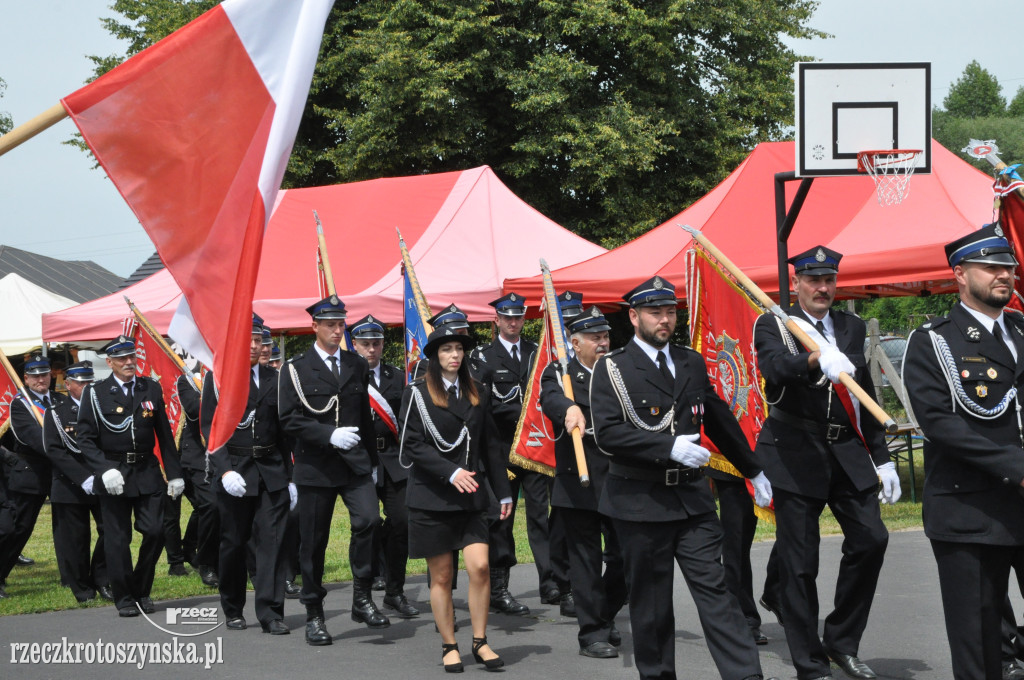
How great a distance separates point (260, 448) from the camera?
8586 mm

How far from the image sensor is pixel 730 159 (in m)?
24.3

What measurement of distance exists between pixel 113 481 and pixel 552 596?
11.1 feet

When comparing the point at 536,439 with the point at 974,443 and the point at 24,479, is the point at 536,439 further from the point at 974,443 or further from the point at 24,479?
the point at 24,479

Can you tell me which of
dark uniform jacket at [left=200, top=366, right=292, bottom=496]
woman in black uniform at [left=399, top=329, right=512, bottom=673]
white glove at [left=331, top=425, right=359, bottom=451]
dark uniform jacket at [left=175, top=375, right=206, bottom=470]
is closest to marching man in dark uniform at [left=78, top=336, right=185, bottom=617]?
dark uniform jacket at [left=200, top=366, right=292, bottom=496]

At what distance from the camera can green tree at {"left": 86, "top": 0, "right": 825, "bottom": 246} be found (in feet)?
74.6

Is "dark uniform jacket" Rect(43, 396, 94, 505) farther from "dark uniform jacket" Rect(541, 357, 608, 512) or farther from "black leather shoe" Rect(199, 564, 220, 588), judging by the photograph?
"dark uniform jacket" Rect(541, 357, 608, 512)

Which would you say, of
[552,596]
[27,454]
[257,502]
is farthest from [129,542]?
[552,596]

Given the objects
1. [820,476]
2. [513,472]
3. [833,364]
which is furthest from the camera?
[513,472]

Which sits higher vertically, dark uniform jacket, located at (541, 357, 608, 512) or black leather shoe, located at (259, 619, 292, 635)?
dark uniform jacket, located at (541, 357, 608, 512)

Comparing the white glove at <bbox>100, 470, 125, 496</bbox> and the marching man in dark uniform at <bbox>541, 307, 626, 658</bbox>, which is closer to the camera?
the marching man in dark uniform at <bbox>541, 307, 626, 658</bbox>

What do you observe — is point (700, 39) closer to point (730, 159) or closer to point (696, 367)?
point (730, 159)

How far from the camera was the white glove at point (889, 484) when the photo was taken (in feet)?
19.6

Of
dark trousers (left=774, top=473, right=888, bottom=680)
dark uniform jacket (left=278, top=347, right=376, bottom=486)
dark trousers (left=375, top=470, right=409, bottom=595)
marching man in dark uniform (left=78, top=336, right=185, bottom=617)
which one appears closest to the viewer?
dark trousers (left=774, top=473, right=888, bottom=680)

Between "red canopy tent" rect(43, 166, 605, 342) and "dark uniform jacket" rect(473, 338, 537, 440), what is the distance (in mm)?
4369
